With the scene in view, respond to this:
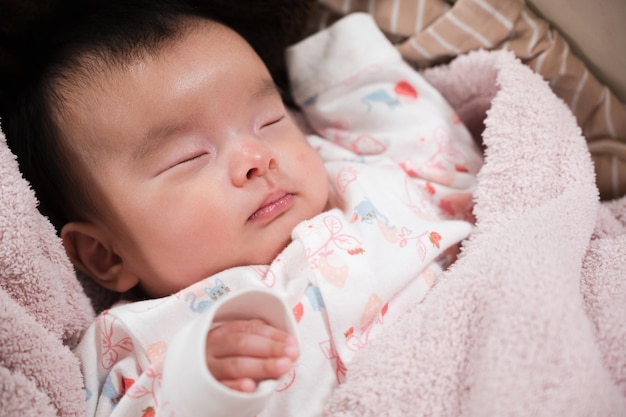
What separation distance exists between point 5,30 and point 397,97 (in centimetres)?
91

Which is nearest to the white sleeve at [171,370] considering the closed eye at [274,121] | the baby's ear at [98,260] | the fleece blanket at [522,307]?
the baby's ear at [98,260]

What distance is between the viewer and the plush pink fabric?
0.91 meters

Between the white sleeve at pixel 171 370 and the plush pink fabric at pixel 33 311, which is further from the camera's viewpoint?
the plush pink fabric at pixel 33 311

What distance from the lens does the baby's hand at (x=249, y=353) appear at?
0.76 metres

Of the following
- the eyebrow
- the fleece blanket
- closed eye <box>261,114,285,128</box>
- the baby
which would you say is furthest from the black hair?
the fleece blanket

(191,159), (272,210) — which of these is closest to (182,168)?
(191,159)

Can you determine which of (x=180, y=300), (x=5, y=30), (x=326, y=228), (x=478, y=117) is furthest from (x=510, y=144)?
(x=5, y=30)

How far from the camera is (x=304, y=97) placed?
4.92 ft

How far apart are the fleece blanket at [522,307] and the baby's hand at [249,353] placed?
21 cm

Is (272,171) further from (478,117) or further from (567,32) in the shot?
(567,32)

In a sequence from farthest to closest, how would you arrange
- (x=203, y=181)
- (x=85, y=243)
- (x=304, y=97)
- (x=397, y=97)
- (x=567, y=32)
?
(x=304, y=97), (x=397, y=97), (x=567, y=32), (x=85, y=243), (x=203, y=181)

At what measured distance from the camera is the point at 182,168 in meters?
1.03

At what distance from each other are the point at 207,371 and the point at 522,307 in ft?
1.63

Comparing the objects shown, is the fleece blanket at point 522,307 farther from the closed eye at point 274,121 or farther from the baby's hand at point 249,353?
the closed eye at point 274,121
